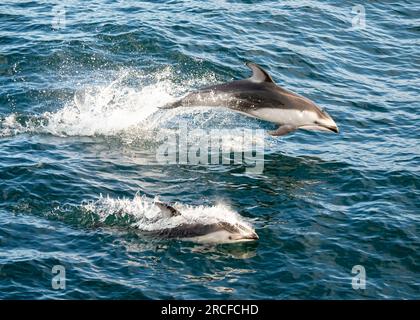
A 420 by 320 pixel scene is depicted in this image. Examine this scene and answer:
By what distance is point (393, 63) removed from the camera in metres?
30.2

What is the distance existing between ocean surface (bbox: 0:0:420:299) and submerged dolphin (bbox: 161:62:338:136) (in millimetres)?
1302

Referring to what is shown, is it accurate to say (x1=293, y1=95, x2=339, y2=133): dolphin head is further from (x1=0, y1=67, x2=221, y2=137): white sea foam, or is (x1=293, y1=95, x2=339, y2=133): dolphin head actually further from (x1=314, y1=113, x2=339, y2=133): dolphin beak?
(x1=0, y1=67, x2=221, y2=137): white sea foam

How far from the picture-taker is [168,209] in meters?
18.7

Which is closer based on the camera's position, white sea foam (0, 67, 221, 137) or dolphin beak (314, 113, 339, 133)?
dolphin beak (314, 113, 339, 133)

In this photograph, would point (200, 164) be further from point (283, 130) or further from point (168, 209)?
point (168, 209)

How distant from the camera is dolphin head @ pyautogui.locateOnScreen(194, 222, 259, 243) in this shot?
61.2 feet

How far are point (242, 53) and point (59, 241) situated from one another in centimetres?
1322

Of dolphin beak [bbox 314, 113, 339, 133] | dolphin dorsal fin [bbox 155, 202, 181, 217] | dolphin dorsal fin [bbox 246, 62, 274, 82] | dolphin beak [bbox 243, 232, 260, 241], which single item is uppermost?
dolphin dorsal fin [bbox 246, 62, 274, 82]

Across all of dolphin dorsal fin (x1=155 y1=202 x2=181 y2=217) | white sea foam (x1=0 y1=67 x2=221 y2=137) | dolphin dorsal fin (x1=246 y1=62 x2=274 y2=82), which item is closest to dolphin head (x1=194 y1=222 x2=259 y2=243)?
dolphin dorsal fin (x1=155 y1=202 x2=181 y2=217)

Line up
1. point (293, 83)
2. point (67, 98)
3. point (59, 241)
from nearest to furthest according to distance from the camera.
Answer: point (59, 241)
point (67, 98)
point (293, 83)

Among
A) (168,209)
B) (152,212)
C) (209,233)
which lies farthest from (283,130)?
(168,209)

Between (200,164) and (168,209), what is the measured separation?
4.41 metres
